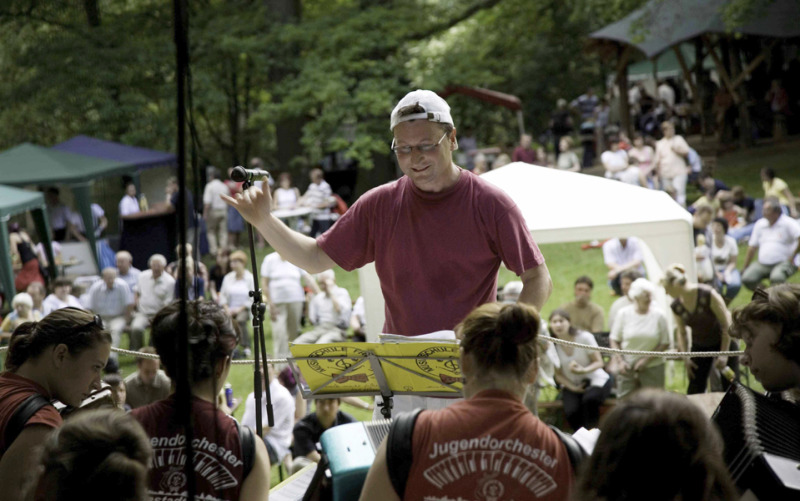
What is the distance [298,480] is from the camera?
3822 millimetres

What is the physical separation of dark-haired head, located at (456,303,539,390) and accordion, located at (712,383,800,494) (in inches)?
23.8

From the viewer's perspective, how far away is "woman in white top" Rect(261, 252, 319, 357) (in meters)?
11.8

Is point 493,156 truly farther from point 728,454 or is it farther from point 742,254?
point 728,454

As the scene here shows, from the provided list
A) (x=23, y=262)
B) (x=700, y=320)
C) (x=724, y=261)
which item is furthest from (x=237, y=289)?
(x=724, y=261)

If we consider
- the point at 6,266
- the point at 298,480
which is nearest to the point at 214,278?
the point at 6,266

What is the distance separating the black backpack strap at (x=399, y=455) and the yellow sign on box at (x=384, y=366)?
76cm

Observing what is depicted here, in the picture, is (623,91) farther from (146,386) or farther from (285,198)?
(146,386)

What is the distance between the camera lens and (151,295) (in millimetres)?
12281

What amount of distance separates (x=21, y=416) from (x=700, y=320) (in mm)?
6689

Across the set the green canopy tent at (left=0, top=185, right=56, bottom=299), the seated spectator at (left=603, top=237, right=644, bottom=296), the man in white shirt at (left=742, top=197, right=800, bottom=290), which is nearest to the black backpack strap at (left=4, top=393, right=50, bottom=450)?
the seated spectator at (left=603, top=237, right=644, bottom=296)

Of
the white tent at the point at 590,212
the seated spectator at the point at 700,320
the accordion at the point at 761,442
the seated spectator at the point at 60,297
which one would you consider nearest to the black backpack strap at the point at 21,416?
the accordion at the point at 761,442

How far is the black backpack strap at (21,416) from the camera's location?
276cm

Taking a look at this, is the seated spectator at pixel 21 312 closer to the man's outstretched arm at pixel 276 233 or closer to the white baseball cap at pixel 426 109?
the man's outstretched arm at pixel 276 233

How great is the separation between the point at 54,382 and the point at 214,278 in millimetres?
10675
